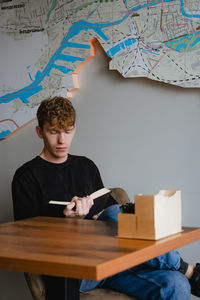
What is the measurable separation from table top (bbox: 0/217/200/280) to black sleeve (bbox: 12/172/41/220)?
13.2 inches

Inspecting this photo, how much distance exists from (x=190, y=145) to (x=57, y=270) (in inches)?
59.7

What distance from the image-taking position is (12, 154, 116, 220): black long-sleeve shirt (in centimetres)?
196

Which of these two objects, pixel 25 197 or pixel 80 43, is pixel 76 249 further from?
pixel 80 43

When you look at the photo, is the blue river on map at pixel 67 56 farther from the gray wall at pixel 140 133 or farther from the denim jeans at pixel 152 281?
the denim jeans at pixel 152 281

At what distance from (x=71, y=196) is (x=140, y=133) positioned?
2.15ft

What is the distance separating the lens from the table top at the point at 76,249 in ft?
3.39

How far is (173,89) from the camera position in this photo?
2.44m

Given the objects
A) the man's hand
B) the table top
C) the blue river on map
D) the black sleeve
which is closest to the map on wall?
the blue river on map

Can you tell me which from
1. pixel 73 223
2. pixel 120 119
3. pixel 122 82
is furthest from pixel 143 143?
pixel 73 223

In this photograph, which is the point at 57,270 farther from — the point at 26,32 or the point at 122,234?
the point at 26,32

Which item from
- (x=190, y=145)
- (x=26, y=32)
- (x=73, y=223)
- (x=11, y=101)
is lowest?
(x=73, y=223)

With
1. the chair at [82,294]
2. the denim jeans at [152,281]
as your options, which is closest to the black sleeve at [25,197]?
the chair at [82,294]

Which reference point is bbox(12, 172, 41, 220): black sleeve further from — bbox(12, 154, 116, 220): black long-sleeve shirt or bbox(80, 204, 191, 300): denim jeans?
bbox(80, 204, 191, 300): denim jeans

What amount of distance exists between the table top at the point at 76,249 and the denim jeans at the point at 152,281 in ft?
0.67
